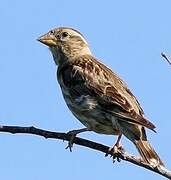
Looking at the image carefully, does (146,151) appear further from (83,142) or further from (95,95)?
(95,95)

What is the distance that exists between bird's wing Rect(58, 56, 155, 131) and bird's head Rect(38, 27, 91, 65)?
1.13 ft

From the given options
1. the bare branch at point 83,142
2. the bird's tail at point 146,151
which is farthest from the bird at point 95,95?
the bare branch at point 83,142

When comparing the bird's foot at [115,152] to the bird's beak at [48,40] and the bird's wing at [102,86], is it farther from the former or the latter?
the bird's beak at [48,40]

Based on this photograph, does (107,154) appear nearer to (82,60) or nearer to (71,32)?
(82,60)

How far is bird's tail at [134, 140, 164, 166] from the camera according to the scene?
20.2 ft

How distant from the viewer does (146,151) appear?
6488mm

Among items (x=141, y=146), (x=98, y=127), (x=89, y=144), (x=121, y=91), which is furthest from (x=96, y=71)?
(x=89, y=144)

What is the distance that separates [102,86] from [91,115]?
62cm

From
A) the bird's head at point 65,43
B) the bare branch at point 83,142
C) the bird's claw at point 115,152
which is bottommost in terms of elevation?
the bird's claw at point 115,152

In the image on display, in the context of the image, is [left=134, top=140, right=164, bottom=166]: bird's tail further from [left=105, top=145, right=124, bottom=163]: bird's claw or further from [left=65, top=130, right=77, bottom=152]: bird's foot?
[left=65, top=130, right=77, bottom=152]: bird's foot

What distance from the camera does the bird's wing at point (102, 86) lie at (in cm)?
737

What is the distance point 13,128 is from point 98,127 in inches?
90.5

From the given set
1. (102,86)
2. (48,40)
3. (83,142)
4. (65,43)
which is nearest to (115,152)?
(83,142)

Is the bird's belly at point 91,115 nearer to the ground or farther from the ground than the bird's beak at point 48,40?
nearer to the ground
